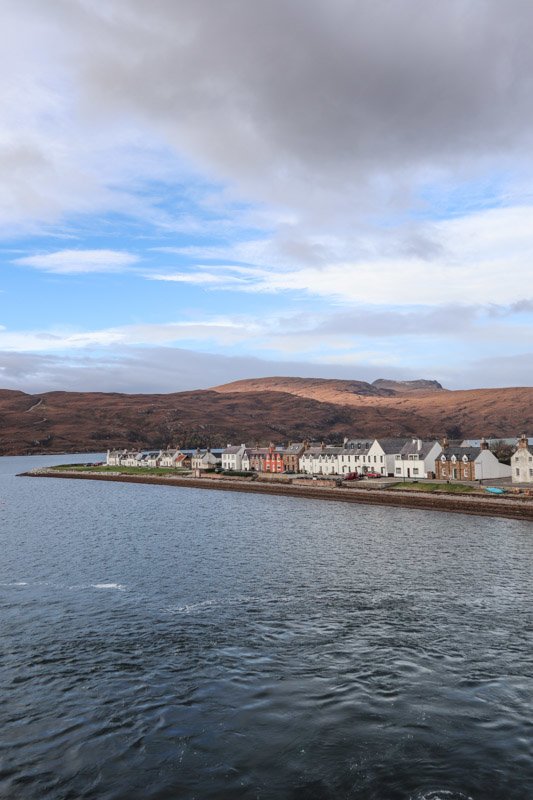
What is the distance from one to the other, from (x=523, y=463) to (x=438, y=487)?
49.2 ft

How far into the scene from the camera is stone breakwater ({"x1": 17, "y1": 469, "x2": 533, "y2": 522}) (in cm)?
7788

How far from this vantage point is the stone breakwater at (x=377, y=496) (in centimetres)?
7788

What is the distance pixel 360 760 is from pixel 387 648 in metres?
10.1

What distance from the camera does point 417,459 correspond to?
116812 mm

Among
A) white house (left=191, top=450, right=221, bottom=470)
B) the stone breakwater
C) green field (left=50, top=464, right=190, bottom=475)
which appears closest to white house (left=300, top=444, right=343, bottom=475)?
the stone breakwater

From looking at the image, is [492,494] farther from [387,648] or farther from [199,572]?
[387,648]

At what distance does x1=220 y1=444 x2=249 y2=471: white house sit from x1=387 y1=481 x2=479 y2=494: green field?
63.8 meters

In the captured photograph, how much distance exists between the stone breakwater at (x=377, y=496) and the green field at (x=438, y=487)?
218 cm

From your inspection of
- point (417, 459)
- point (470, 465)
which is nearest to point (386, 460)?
point (417, 459)

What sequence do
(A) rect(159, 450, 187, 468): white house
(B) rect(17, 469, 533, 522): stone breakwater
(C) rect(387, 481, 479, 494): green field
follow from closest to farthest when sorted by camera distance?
Result: (B) rect(17, 469, 533, 522): stone breakwater → (C) rect(387, 481, 479, 494): green field → (A) rect(159, 450, 187, 468): white house

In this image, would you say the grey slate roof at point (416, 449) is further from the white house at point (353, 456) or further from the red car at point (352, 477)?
the white house at point (353, 456)

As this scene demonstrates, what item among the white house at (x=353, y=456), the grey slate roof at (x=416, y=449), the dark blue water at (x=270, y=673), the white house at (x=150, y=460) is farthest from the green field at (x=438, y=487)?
the white house at (x=150, y=460)

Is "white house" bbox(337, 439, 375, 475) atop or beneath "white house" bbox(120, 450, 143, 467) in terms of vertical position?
atop

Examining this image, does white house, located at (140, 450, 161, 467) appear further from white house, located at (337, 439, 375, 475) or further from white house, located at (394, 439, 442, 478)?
white house, located at (394, 439, 442, 478)
